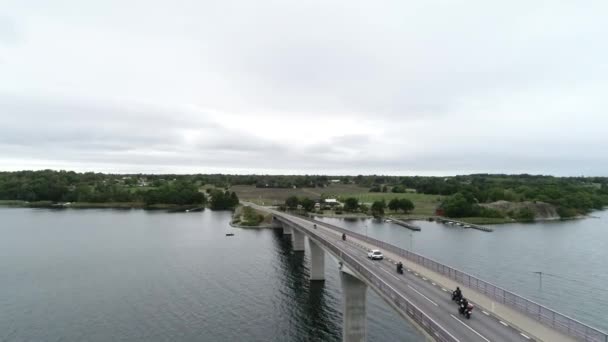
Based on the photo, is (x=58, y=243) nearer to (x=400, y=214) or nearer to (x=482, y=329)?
(x=482, y=329)

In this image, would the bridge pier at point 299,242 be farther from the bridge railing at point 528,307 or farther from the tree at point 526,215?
the tree at point 526,215

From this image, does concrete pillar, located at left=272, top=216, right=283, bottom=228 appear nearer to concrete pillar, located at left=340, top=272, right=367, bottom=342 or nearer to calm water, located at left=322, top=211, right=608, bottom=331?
calm water, located at left=322, top=211, right=608, bottom=331

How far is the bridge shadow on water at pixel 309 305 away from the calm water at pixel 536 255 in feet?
98.6

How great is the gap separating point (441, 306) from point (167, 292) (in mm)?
50058

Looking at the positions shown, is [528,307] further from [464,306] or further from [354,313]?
[354,313]

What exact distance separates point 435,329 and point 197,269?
6620cm

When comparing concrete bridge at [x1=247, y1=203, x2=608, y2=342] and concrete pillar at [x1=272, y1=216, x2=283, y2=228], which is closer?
concrete bridge at [x1=247, y1=203, x2=608, y2=342]

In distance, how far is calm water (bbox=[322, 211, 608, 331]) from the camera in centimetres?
6147

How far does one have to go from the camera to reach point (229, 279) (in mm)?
74438

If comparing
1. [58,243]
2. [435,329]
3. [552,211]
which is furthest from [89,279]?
[552,211]

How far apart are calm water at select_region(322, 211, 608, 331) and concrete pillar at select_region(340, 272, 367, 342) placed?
102ft

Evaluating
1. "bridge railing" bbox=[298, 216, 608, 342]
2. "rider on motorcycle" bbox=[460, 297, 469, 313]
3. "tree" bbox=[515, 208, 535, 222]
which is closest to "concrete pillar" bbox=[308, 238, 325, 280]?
"bridge railing" bbox=[298, 216, 608, 342]

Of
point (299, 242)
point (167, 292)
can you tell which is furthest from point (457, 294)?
point (299, 242)

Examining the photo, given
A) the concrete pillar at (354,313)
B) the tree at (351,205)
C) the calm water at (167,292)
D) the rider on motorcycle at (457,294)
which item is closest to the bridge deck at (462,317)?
the rider on motorcycle at (457,294)
